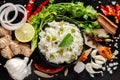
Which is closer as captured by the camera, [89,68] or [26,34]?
[26,34]

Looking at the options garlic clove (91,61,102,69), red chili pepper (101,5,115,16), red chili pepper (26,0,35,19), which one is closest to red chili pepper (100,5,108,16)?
red chili pepper (101,5,115,16)

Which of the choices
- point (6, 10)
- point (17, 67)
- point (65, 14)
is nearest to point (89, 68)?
point (65, 14)

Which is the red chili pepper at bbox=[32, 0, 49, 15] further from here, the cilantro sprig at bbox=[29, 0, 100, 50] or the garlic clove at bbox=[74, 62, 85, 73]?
the garlic clove at bbox=[74, 62, 85, 73]

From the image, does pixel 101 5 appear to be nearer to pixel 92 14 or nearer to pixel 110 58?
pixel 92 14

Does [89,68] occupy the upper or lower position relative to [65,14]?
lower

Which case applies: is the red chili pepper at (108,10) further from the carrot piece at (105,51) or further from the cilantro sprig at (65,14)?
the carrot piece at (105,51)

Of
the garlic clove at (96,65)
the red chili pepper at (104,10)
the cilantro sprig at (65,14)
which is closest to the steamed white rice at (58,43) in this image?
the cilantro sprig at (65,14)

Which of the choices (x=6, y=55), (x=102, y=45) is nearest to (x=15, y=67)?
(x=6, y=55)

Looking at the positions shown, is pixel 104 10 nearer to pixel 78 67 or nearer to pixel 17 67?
pixel 78 67
